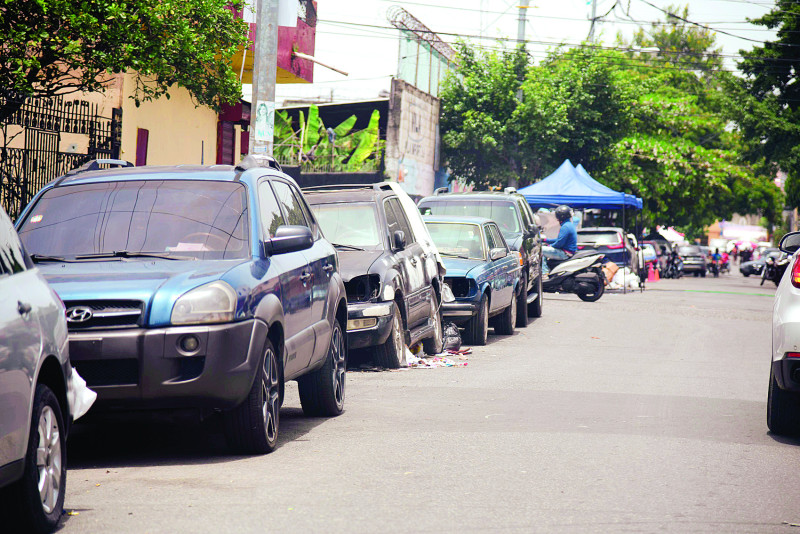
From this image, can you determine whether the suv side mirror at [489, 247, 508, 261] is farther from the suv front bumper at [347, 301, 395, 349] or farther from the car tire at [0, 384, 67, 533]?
the car tire at [0, 384, 67, 533]

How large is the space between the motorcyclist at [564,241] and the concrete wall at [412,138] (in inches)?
507

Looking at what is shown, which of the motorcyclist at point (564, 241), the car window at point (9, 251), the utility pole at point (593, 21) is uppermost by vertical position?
the utility pole at point (593, 21)

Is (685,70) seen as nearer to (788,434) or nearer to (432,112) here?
(432,112)

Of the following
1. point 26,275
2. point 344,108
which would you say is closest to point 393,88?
point 344,108

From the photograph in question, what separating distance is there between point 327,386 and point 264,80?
280 inches

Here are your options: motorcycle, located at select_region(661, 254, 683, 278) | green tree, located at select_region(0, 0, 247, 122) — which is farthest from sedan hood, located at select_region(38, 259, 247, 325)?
motorcycle, located at select_region(661, 254, 683, 278)

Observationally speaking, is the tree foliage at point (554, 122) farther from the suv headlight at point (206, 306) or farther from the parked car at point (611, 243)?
the suv headlight at point (206, 306)

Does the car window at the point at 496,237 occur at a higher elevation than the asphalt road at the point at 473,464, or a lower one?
higher

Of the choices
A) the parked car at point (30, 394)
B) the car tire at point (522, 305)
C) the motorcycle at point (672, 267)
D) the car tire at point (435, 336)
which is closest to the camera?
the parked car at point (30, 394)

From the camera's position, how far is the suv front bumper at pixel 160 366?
5.95m

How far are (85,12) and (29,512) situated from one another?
819 centimetres

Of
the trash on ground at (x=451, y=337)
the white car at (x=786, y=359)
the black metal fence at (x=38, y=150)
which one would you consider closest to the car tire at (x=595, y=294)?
the trash on ground at (x=451, y=337)

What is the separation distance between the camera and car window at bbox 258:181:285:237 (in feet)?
24.1

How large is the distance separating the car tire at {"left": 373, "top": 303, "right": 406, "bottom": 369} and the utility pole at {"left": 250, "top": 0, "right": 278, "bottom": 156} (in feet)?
13.0
